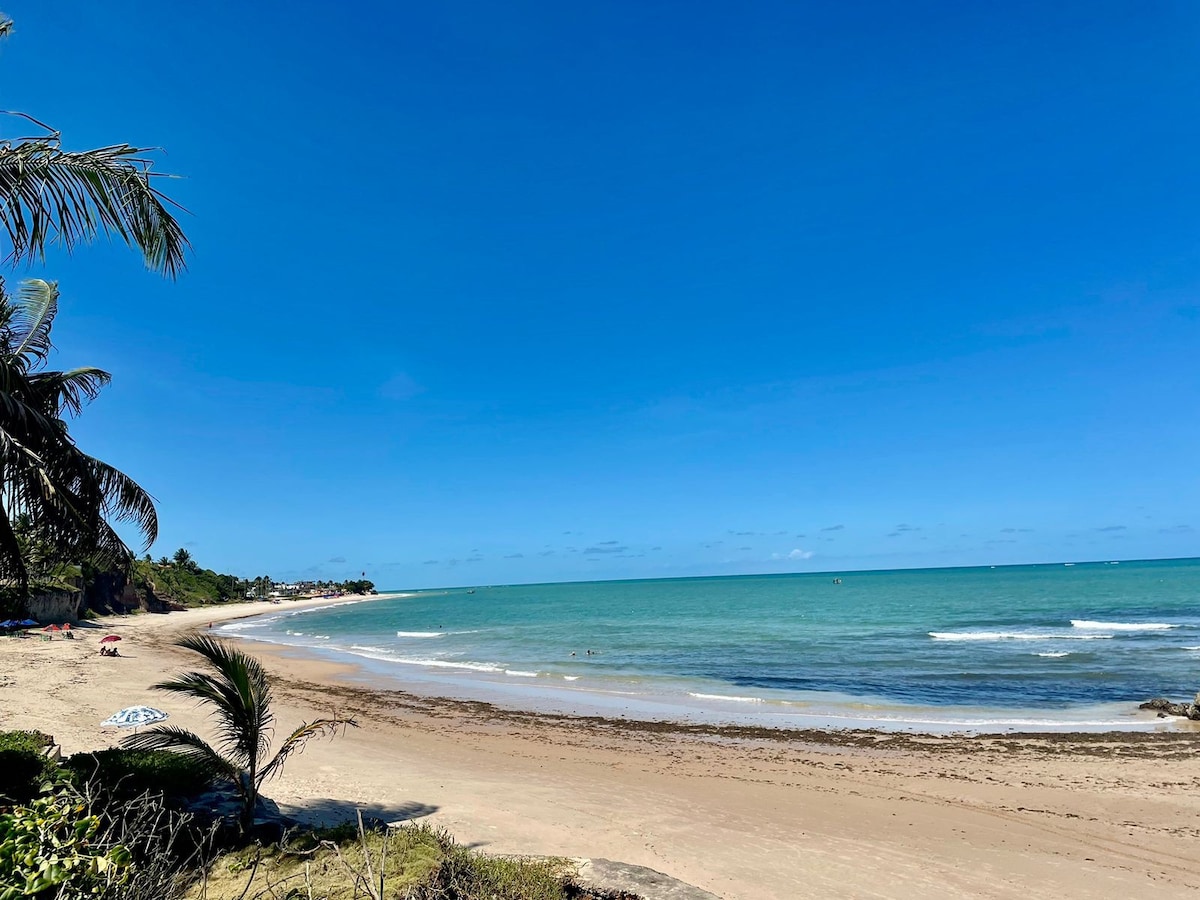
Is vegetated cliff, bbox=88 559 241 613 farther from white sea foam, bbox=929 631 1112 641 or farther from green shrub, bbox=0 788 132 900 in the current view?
white sea foam, bbox=929 631 1112 641

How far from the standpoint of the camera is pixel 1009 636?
120 ft

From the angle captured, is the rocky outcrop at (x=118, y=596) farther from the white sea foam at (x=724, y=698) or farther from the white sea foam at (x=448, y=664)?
the white sea foam at (x=724, y=698)

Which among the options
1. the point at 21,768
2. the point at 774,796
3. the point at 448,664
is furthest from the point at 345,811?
the point at 448,664

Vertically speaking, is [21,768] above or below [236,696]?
below

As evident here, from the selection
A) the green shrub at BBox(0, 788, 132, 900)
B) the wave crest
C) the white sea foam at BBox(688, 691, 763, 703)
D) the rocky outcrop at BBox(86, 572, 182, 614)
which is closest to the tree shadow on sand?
the green shrub at BBox(0, 788, 132, 900)

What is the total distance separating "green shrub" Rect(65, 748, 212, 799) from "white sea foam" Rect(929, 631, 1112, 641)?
38.2 metres

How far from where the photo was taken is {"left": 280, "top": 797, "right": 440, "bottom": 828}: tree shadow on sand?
29.5 feet

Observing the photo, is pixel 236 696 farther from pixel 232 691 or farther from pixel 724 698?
pixel 724 698

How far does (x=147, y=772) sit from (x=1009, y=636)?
41.4 meters

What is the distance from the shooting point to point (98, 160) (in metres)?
5.50

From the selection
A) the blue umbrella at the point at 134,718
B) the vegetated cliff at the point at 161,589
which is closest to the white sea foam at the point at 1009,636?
the blue umbrella at the point at 134,718

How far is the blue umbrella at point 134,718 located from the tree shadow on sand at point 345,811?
5.47 metres

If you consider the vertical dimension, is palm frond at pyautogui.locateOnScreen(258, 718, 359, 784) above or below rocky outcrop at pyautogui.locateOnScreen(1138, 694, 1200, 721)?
above

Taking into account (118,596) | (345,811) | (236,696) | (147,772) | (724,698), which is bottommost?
(724,698)
